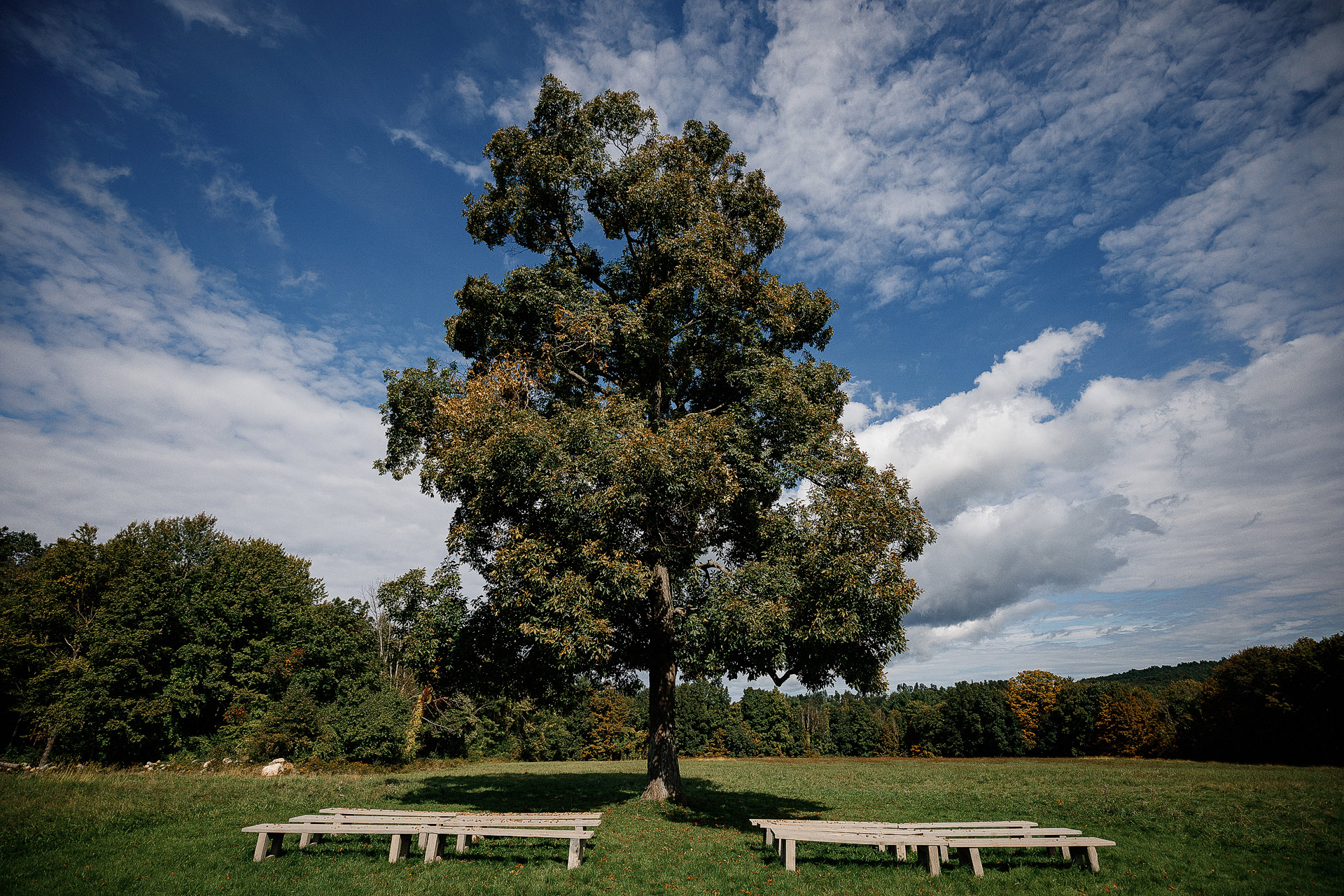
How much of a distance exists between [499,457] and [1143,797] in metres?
25.9

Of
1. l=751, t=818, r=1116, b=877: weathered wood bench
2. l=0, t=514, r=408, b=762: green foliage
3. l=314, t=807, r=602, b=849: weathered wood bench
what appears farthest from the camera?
l=0, t=514, r=408, b=762: green foliage

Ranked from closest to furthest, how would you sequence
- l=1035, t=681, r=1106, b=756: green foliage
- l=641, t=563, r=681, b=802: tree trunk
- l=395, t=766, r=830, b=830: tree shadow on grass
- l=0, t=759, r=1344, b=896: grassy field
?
1. l=0, t=759, r=1344, b=896: grassy field
2. l=395, t=766, r=830, b=830: tree shadow on grass
3. l=641, t=563, r=681, b=802: tree trunk
4. l=1035, t=681, r=1106, b=756: green foliage

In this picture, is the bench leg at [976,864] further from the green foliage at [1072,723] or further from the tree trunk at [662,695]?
the green foliage at [1072,723]

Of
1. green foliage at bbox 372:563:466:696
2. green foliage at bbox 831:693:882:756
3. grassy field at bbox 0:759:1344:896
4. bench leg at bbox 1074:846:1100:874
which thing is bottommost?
green foliage at bbox 831:693:882:756

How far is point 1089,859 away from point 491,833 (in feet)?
35.8

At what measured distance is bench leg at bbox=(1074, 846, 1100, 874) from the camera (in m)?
10.1

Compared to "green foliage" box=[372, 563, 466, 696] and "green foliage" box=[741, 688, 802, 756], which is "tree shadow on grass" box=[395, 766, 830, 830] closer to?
"green foliage" box=[372, 563, 466, 696]

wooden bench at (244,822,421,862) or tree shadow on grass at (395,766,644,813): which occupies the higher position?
wooden bench at (244,822,421,862)

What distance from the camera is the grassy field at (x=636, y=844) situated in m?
9.13

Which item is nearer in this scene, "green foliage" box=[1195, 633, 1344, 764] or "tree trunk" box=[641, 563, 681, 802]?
"tree trunk" box=[641, 563, 681, 802]

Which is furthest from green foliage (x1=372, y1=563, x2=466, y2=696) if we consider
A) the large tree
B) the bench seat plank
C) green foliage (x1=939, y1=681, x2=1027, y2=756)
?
green foliage (x1=939, y1=681, x2=1027, y2=756)

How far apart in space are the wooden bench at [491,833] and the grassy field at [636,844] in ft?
0.98

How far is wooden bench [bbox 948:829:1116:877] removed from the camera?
31.7ft

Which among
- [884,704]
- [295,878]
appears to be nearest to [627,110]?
[295,878]
